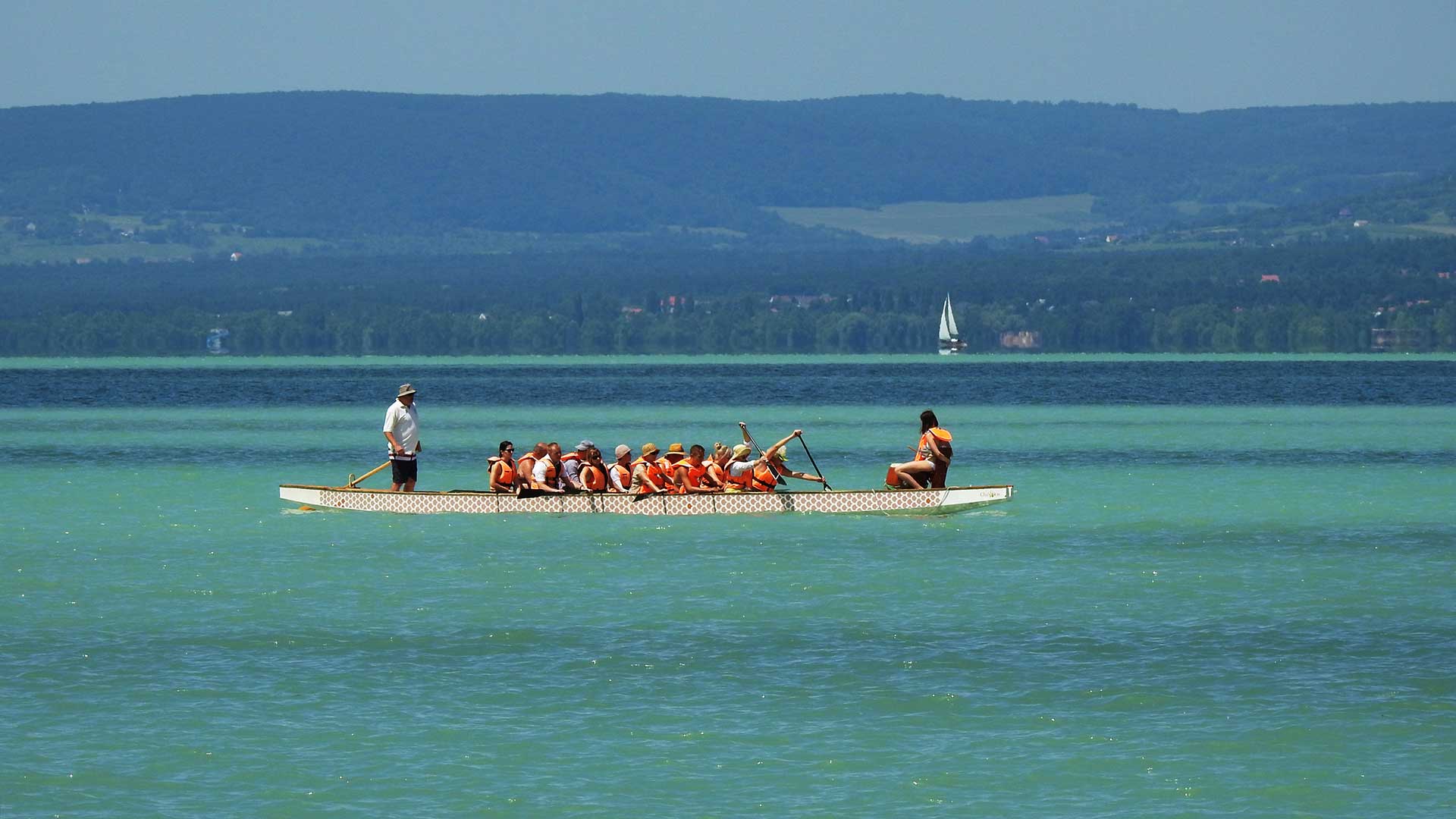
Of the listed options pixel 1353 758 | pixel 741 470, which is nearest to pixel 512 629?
pixel 1353 758

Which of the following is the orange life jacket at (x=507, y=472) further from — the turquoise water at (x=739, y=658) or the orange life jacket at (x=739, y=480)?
the orange life jacket at (x=739, y=480)

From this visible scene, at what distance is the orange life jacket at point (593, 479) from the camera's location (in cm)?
4450

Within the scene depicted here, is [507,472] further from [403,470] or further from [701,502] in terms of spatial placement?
[701,502]

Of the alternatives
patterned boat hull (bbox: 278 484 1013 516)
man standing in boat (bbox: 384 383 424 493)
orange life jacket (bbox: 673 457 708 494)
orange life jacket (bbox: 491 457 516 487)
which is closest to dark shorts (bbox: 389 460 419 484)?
man standing in boat (bbox: 384 383 424 493)

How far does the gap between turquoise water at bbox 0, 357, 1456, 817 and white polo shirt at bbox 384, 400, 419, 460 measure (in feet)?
5.23

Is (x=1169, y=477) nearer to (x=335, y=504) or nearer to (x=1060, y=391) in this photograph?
Answer: (x=335, y=504)

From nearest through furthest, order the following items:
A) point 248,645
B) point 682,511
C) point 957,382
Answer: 1. point 248,645
2. point 682,511
3. point 957,382

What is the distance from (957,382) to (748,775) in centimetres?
14714

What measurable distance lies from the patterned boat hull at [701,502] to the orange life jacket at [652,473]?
0.58 feet

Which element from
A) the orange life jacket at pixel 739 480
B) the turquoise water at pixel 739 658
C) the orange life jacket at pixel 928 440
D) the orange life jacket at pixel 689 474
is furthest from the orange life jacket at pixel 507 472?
the orange life jacket at pixel 928 440

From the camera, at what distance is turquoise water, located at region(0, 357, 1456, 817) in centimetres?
2183

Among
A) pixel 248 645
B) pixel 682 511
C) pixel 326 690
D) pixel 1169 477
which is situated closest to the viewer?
pixel 326 690

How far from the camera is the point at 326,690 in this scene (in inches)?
1025

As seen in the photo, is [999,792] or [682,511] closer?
[999,792]
